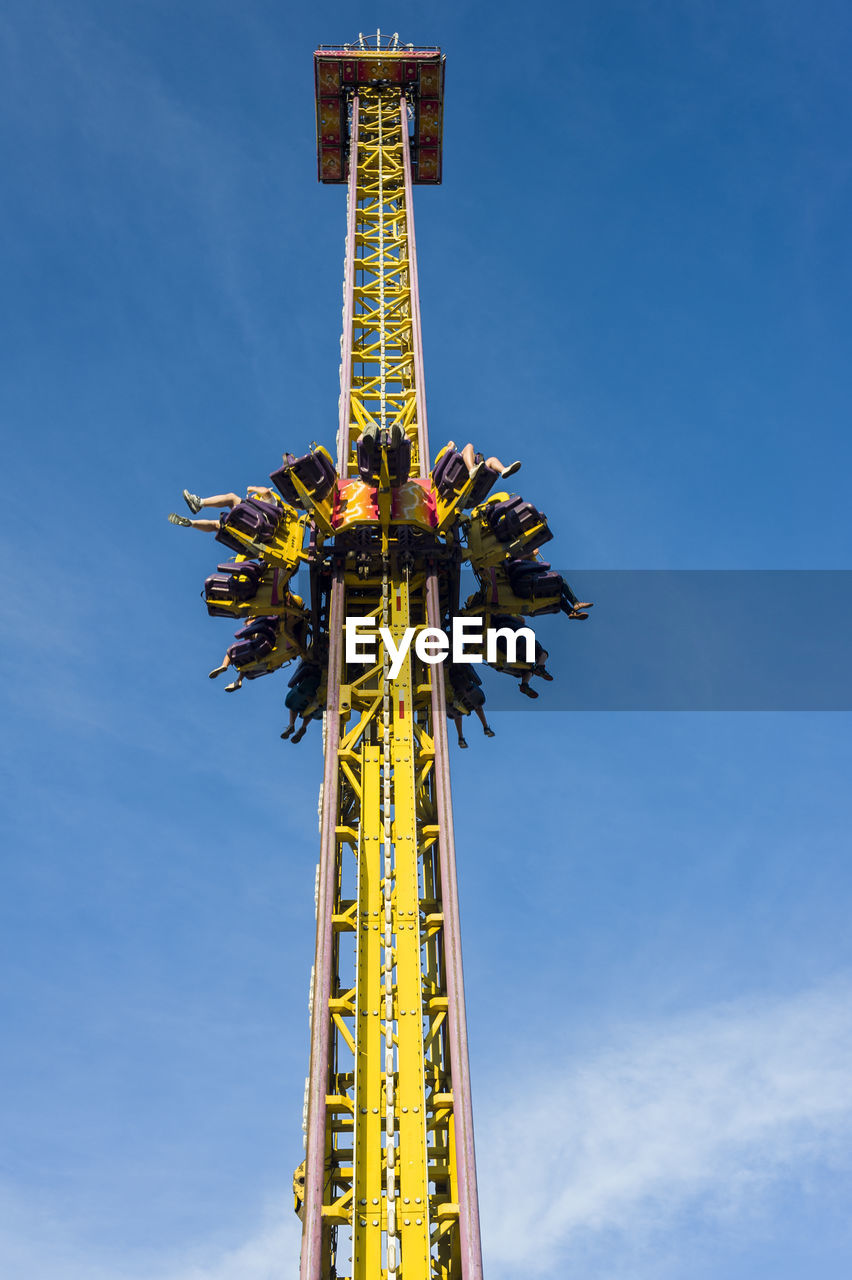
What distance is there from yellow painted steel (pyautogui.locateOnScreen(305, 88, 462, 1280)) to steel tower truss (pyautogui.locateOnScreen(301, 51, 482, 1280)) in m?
0.03

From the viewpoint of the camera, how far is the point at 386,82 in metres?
40.5

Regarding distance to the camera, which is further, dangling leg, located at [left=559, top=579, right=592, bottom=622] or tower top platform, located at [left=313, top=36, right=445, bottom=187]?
tower top platform, located at [left=313, top=36, right=445, bottom=187]

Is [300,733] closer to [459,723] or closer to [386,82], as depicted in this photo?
[459,723]

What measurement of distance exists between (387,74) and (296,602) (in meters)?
20.6

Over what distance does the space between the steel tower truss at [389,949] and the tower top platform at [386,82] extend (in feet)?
43.3

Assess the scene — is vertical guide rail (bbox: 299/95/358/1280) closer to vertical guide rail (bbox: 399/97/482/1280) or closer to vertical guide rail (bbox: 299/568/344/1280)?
vertical guide rail (bbox: 299/568/344/1280)

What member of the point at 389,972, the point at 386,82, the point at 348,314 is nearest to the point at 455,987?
the point at 389,972

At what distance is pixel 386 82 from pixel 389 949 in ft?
94.2

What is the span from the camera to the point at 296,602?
27812 mm

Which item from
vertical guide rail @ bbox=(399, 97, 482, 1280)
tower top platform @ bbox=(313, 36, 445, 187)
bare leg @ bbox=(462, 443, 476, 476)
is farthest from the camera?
tower top platform @ bbox=(313, 36, 445, 187)

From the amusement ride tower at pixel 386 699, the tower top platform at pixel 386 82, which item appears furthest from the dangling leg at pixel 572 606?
the tower top platform at pixel 386 82

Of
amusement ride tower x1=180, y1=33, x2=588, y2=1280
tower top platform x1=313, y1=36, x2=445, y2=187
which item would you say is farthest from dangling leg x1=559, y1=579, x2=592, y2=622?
tower top platform x1=313, y1=36, x2=445, y2=187

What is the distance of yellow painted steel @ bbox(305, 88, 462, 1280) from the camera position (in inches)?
772

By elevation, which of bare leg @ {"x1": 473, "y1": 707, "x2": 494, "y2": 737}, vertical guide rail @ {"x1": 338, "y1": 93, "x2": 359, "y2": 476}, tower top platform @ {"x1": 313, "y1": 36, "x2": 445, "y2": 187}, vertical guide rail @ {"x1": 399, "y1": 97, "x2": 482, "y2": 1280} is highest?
tower top platform @ {"x1": 313, "y1": 36, "x2": 445, "y2": 187}
